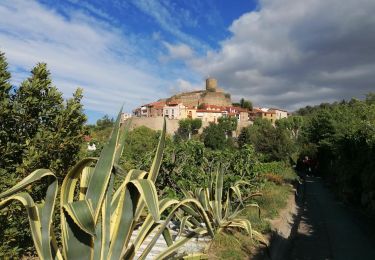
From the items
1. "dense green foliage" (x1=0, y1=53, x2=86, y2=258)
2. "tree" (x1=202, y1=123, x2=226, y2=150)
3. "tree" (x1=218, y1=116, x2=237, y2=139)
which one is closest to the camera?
"dense green foliage" (x1=0, y1=53, x2=86, y2=258)

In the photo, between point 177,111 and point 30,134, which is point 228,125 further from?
point 30,134

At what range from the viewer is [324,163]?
24625mm

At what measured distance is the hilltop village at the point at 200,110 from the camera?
257ft

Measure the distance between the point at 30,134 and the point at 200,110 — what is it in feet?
283

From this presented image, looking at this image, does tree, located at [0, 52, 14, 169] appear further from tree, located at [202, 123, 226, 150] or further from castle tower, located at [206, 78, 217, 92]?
castle tower, located at [206, 78, 217, 92]

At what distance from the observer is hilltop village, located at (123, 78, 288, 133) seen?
78.2 metres

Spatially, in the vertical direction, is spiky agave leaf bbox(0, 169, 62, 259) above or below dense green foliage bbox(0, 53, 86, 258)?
below

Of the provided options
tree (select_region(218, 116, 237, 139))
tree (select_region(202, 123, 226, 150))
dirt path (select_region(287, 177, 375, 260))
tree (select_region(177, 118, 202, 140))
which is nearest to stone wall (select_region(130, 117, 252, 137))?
tree (select_region(177, 118, 202, 140))

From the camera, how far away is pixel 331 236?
847 centimetres

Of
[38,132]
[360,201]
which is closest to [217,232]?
[38,132]

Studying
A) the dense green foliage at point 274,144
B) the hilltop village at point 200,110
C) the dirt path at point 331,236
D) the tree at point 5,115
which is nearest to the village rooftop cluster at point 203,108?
the hilltop village at point 200,110

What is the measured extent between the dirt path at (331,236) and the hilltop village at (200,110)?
195 feet

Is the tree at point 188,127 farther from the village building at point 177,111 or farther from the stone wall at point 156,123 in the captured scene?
the village building at point 177,111

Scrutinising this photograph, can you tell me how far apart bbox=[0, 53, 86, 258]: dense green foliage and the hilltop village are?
217ft
